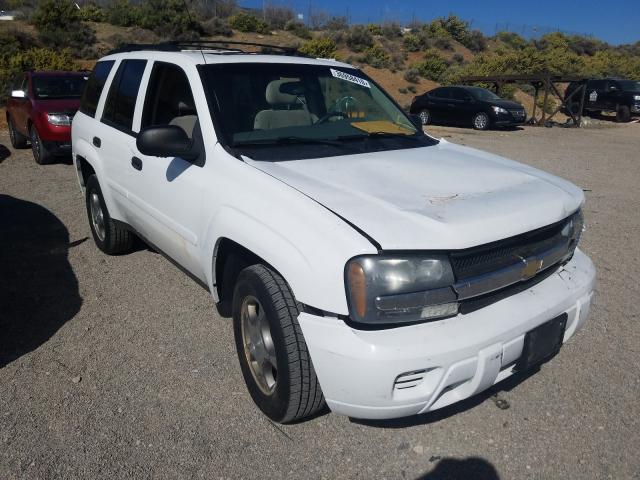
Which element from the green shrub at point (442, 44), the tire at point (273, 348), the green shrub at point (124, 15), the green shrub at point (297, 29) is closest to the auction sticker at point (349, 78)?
the tire at point (273, 348)

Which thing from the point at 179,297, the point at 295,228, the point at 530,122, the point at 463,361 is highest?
the point at 295,228

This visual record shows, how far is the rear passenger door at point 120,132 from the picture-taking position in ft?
13.4

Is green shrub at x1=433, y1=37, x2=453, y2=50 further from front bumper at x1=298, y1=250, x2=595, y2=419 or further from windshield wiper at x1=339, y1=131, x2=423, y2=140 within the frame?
front bumper at x1=298, y1=250, x2=595, y2=419

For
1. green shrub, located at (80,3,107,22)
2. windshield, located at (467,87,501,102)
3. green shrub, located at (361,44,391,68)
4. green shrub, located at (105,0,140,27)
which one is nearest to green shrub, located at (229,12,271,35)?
green shrub, located at (105,0,140,27)

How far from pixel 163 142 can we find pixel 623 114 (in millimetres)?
24721

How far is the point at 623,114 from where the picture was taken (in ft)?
75.9

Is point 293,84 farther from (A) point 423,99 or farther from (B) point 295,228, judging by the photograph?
(A) point 423,99

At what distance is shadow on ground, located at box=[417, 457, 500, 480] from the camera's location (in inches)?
99.3

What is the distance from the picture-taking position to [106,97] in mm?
4609

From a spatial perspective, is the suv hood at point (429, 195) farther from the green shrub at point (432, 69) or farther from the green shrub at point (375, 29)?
the green shrub at point (375, 29)

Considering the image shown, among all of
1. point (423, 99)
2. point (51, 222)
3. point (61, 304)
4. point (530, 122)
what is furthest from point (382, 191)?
point (530, 122)

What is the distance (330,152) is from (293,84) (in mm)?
800

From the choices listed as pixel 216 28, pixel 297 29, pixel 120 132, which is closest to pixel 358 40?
pixel 297 29

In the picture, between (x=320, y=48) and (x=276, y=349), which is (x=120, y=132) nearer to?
(x=276, y=349)
